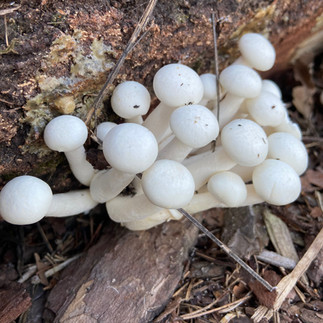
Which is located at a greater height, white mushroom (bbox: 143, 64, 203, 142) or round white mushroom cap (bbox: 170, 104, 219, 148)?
white mushroom (bbox: 143, 64, 203, 142)

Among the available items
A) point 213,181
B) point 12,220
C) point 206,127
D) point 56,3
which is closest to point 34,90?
point 56,3

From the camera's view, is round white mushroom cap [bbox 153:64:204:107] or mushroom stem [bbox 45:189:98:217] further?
mushroom stem [bbox 45:189:98:217]

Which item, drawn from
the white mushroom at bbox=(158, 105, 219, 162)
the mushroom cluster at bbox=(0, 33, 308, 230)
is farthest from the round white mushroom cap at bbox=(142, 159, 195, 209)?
the white mushroom at bbox=(158, 105, 219, 162)

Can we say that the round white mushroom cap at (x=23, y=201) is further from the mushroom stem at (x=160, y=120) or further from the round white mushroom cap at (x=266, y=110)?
the round white mushroom cap at (x=266, y=110)

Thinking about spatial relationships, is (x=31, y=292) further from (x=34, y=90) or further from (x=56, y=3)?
(x=56, y=3)

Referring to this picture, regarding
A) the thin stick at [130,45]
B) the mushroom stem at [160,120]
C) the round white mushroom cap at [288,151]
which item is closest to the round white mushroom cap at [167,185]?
the mushroom stem at [160,120]

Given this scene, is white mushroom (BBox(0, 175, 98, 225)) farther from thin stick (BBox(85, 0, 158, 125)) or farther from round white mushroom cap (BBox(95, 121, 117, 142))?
thin stick (BBox(85, 0, 158, 125))
